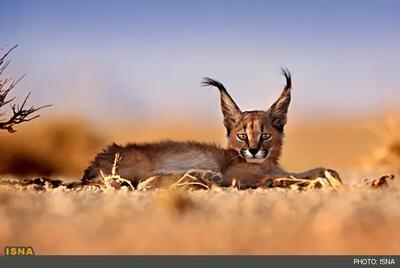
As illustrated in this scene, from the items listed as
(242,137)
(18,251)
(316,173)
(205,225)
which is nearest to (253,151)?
(242,137)

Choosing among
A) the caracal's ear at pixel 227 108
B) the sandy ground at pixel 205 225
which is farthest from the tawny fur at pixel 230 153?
the sandy ground at pixel 205 225

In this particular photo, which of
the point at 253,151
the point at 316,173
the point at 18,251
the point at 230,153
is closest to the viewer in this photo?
the point at 18,251

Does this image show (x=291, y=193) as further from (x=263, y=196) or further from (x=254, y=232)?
(x=254, y=232)

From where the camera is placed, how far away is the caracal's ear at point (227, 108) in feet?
13.9

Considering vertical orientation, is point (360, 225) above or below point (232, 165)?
below

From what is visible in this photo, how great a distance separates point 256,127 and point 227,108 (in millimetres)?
283

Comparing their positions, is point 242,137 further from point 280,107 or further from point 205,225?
point 205,225

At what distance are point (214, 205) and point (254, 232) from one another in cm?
44

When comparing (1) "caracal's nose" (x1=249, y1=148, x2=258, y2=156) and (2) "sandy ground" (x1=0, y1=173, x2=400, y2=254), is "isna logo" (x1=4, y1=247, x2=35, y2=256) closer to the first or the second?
(2) "sandy ground" (x1=0, y1=173, x2=400, y2=254)

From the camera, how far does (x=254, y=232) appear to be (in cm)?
197

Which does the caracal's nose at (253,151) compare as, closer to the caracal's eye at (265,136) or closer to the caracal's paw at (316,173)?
the caracal's eye at (265,136)

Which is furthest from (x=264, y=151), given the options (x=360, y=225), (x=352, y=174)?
(x=360, y=225)

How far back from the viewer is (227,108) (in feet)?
14.0

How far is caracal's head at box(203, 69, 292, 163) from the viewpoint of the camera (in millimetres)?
4012
